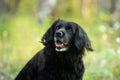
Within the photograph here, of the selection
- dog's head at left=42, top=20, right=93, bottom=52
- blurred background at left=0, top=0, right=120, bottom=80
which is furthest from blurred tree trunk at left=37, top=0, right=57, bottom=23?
dog's head at left=42, top=20, right=93, bottom=52

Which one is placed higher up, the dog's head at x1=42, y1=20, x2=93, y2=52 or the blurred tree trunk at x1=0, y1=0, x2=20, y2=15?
the dog's head at x1=42, y1=20, x2=93, y2=52

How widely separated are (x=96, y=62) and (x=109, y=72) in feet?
5.27

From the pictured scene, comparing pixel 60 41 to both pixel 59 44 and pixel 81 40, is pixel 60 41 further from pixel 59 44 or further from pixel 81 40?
pixel 81 40

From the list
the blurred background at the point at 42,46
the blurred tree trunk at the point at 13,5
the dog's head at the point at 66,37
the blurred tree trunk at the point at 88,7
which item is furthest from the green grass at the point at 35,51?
the blurred tree trunk at the point at 13,5

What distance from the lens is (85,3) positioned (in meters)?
31.2

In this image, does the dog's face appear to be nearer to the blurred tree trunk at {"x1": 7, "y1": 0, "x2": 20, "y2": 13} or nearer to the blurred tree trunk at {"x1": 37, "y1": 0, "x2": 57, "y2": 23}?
the blurred tree trunk at {"x1": 37, "y1": 0, "x2": 57, "y2": 23}

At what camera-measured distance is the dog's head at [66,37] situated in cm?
904

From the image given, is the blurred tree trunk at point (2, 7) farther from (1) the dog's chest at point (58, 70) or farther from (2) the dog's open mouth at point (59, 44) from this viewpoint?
(2) the dog's open mouth at point (59, 44)

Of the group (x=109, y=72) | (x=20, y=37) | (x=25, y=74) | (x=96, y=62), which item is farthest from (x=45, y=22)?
(x=25, y=74)

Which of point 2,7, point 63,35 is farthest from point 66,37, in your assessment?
point 2,7

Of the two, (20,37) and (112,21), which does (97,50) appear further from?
(112,21)

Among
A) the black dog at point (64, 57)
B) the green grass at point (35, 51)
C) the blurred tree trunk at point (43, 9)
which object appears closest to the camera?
the black dog at point (64, 57)

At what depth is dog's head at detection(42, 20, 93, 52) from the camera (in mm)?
9039

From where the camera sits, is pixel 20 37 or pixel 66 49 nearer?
pixel 66 49
